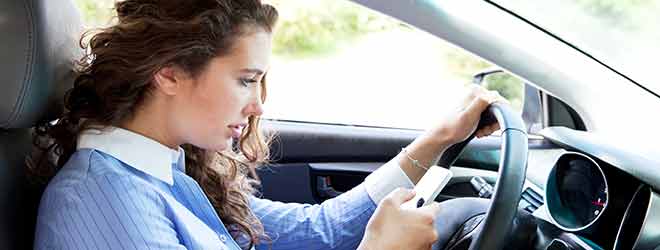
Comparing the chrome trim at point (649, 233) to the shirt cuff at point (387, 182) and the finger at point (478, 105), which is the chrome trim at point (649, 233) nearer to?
the finger at point (478, 105)

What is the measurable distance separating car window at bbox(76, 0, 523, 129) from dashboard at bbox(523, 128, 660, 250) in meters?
0.73

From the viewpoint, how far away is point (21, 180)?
1.23 metres

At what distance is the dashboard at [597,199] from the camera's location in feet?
4.05

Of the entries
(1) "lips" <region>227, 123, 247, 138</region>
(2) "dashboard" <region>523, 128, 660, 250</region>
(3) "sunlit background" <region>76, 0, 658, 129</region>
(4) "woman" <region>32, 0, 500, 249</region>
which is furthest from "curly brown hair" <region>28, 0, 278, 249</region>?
(3) "sunlit background" <region>76, 0, 658, 129</region>

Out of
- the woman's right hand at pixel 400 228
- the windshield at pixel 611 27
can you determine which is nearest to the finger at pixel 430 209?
the woman's right hand at pixel 400 228

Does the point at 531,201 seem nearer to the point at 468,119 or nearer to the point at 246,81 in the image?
the point at 468,119

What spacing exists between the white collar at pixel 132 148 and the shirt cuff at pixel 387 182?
1.41 ft

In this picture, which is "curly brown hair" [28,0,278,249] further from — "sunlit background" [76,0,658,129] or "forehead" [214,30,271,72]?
"sunlit background" [76,0,658,129]

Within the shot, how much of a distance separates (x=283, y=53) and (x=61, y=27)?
1.37 metres

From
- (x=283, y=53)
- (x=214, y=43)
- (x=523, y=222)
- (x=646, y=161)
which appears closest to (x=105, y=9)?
(x=214, y=43)

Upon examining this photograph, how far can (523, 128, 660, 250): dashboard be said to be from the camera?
1233 millimetres

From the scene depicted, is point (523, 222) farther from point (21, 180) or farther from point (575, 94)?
point (21, 180)

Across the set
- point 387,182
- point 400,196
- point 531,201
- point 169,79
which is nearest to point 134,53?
point 169,79

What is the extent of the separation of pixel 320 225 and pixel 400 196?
0.37 meters
